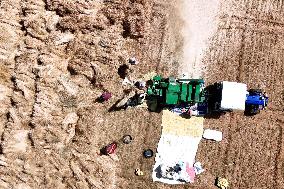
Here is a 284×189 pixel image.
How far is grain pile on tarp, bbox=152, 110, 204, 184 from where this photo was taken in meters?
18.0

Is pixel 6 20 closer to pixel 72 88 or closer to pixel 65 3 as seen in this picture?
pixel 65 3

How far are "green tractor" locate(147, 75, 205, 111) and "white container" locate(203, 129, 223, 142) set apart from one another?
1149mm

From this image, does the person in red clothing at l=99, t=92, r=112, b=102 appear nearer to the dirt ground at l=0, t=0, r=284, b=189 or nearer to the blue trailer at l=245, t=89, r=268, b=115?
the dirt ground at l=0, t=0, r=284, b=189

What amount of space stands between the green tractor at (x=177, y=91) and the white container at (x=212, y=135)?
115 centimetres

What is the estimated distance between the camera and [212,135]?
18219mm

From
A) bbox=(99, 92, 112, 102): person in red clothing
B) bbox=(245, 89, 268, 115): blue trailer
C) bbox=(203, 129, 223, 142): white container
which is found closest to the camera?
bbox=(245, 89, 268, 115): blue trailer

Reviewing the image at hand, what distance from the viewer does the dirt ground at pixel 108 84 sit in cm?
1802

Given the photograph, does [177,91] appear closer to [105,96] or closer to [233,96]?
[233,96]

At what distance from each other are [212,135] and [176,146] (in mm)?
1373

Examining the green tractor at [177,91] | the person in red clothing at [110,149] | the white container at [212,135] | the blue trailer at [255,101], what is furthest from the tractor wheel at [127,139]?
the blue trailer at [255,101]

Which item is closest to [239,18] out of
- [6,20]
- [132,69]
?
[132,69]

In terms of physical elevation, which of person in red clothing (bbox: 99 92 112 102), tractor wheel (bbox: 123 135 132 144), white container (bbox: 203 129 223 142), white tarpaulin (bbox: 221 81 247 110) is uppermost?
white tarpaulin (bbox: 221 81 247 110)

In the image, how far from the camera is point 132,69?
18.6 m

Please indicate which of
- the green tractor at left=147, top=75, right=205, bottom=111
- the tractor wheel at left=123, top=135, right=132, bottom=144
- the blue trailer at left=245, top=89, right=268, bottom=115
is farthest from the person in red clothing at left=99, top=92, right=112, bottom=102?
the blue trailer at left=245, top=89, right=268, bottom=115
